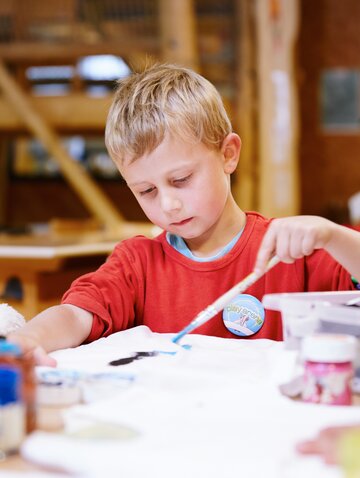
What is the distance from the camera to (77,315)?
1.24 meters

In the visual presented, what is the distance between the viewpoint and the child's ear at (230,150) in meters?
1.40

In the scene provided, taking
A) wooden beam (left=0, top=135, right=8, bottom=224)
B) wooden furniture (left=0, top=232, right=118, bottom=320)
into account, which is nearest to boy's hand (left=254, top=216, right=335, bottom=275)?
wooden furniture (left=0, top=232, right=118, bottom=320)

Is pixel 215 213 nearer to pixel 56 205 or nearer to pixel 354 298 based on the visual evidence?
pixel 354 298

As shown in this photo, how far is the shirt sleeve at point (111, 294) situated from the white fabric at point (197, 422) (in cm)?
24

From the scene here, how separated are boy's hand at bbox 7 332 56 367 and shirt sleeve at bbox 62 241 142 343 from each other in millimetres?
211

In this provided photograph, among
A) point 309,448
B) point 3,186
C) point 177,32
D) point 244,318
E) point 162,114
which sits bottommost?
point 3,186

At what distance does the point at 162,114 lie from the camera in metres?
1.28

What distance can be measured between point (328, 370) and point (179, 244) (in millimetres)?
→ 722

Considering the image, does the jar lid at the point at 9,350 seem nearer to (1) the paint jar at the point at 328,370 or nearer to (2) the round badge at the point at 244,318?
(1) the paint jar at the point at 328,370

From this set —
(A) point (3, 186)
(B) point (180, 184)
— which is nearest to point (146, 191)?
(B) point (180, 184)

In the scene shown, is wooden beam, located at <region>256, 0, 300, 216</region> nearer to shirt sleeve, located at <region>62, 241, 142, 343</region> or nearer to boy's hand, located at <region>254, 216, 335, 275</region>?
shirt sleeve, located at <region>62, 241, 142, 343</region>

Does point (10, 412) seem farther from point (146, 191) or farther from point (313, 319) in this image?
point (146, 191)

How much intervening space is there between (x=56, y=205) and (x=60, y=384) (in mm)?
5656

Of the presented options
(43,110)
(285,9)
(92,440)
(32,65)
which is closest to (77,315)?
(92,440)
